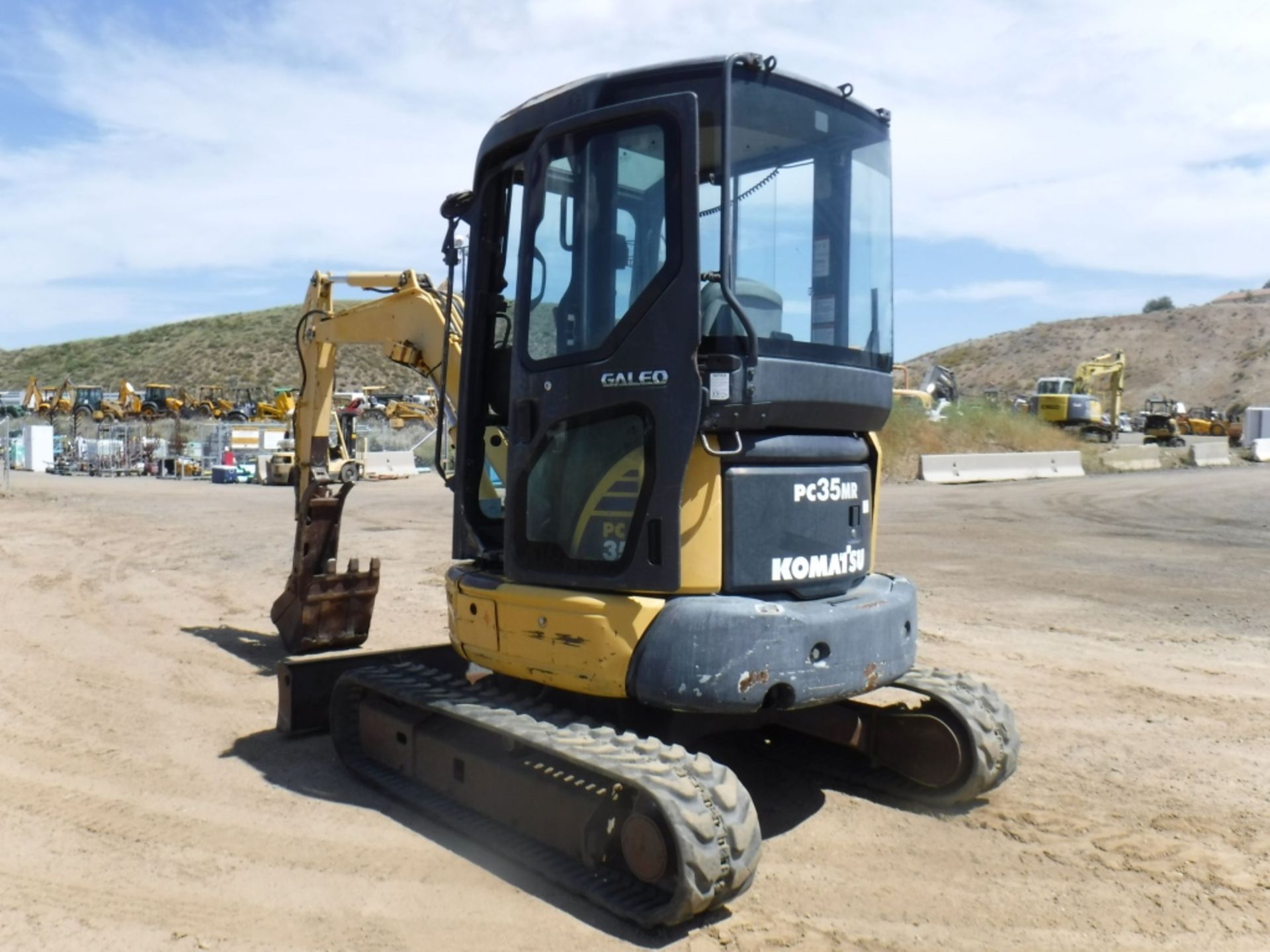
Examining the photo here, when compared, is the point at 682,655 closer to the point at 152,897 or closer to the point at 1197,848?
the point at 152,897

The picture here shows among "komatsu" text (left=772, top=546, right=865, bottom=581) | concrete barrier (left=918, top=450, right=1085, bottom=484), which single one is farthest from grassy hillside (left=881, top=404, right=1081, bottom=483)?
"komatsu" text (left=772, top=546, right=865, bottom=581)

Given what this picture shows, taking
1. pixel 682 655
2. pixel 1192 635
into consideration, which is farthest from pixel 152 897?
pixel 1192 635

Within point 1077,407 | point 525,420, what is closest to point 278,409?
point 1077,407

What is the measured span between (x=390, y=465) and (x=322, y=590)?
78.4 feet

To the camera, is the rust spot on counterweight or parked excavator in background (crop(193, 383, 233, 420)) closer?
the rust spot on counterweight

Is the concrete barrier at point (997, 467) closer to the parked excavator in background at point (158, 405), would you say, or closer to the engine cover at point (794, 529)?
the engine cover at point (794, 529)

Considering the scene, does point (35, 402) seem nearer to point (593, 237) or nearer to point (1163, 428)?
point (1163, 428)

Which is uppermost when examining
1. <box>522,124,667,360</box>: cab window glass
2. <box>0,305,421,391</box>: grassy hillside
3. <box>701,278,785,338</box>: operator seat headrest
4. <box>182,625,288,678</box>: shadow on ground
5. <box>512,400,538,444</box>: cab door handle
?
<box>0,305,421,391</box>: grassy hillside

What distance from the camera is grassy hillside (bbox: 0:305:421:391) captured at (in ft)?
273

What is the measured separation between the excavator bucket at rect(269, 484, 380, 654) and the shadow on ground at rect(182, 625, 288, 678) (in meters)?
0.21

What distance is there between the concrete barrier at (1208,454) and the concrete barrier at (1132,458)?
166cm

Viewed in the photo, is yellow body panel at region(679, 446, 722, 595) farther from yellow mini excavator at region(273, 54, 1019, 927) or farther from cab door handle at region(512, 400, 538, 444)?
cab door handle at region(512, 400, 538, 444)

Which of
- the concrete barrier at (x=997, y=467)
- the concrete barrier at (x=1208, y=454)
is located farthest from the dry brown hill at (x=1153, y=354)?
the concrete barrier at (x=997, y=467)

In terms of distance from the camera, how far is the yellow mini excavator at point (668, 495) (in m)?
4.61
